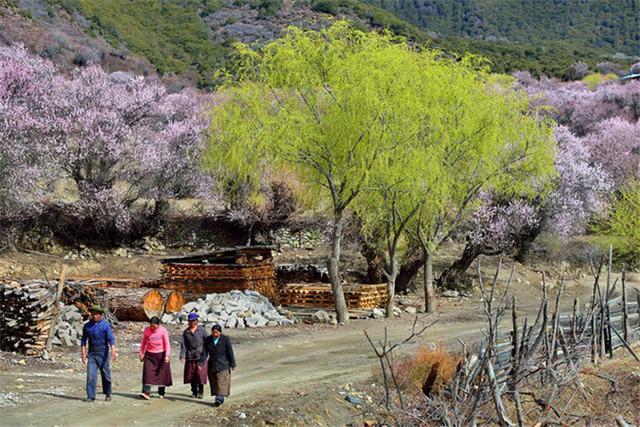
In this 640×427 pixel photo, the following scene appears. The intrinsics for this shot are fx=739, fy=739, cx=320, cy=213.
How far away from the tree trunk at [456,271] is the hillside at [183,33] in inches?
1326

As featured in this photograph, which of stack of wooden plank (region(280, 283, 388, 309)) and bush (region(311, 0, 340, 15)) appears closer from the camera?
stack of wooden plank (region(280, 283, 388, 309))

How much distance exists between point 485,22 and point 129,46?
78381 mm

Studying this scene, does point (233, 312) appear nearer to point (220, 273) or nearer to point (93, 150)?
point (220, 273)

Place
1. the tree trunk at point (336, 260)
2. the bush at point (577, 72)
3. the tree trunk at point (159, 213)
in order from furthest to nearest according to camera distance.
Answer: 1. the bush at point (577, 72)
2. the tree trunk at point (159, 213)
3. the tree trunk at point (336, 260)

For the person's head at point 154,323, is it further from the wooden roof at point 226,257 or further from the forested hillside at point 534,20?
the forested hillside at point 534,20

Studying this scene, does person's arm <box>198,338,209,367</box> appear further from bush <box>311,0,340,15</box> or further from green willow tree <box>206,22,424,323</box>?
bush <box>311,0,340,15</box>

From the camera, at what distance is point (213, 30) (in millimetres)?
96938

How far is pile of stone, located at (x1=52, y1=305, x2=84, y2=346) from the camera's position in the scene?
1780 cm

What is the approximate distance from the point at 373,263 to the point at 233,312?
8.56 m

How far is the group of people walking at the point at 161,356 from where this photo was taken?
12344 millimetres

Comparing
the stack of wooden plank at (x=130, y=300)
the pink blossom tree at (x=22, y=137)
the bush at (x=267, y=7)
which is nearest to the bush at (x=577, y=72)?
the bush at (x=267, y=7)

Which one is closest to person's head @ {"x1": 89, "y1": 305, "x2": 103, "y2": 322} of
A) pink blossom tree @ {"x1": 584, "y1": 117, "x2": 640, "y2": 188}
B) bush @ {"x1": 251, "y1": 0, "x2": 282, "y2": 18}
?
pink blossom tree @ {"x1": 584, "y1": 117, "x2": 640, "y2": 188}

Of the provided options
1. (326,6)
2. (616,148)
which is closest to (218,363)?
(616,148)

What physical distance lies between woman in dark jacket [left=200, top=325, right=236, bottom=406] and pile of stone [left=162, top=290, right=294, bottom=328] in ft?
29.5
